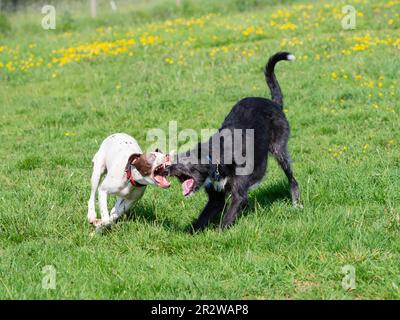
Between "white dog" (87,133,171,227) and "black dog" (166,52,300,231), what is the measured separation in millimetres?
158

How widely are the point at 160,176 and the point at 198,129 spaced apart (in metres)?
3.82

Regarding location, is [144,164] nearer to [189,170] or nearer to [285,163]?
[189,170]

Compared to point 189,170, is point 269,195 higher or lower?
lower

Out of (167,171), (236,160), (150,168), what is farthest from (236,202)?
(150,168)

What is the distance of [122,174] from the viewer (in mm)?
5430

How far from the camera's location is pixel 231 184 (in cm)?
555

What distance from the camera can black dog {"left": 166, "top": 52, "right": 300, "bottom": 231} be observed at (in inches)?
203

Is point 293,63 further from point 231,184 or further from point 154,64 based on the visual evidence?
point 231,184

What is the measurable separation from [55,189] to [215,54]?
6.74 meters

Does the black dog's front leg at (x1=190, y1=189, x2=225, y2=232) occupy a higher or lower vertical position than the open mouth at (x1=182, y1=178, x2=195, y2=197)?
lower

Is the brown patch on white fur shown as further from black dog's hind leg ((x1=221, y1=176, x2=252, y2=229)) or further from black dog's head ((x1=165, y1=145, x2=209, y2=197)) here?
black dog's hind leg ((x1=221, y1=176, x2=252, y2=229))

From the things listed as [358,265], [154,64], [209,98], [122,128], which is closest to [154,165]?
[358,265]

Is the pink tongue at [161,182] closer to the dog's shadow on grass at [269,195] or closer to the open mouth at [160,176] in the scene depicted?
the open mouth at [160,176]

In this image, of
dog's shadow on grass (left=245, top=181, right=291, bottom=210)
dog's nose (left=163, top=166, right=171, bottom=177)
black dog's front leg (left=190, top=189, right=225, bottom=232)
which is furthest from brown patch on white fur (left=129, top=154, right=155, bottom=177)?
dog's shadow on grass (left=245, top=181, right=291, bottom=210)
